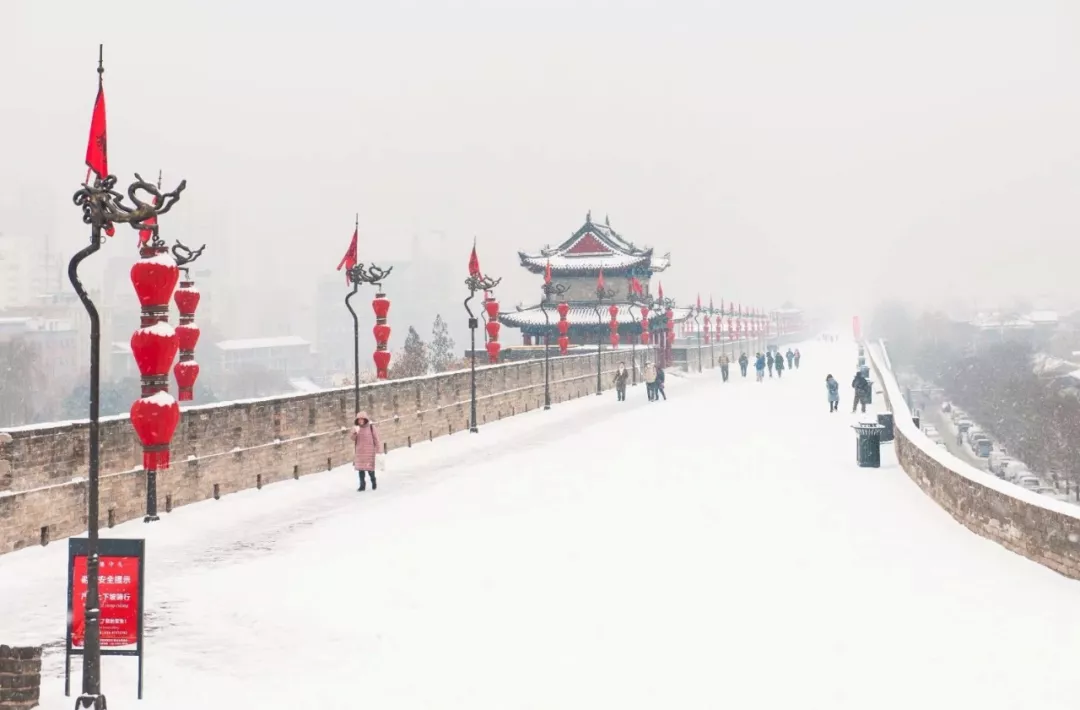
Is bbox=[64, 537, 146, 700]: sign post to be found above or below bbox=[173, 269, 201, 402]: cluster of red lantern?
below

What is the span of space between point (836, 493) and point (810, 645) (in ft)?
26.8

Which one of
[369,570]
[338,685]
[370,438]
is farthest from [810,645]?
[370,438]

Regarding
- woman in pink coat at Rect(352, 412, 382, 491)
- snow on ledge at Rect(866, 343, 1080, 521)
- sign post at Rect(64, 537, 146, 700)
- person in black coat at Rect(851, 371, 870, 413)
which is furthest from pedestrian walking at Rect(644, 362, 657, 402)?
sign post at Rect(64, 537, 146, 700)

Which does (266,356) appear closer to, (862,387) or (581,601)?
(862,387)

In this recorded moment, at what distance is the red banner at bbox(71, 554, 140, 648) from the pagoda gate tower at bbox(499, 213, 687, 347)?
4957 centimetres

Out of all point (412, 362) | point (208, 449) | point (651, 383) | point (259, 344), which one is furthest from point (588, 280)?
point (259, 344)

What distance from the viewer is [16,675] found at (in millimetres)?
6492

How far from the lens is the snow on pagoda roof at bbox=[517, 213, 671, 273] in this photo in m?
60.8

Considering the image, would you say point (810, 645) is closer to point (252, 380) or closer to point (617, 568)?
point (617, 568)

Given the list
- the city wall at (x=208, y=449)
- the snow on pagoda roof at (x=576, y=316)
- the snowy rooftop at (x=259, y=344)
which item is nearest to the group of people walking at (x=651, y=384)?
the city wall at (x=208, y=449)

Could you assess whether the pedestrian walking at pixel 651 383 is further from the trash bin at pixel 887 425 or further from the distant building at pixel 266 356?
the distant building at pixel 266 356

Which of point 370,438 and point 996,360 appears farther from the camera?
point 996,360

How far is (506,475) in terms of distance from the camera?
18219 millimetres

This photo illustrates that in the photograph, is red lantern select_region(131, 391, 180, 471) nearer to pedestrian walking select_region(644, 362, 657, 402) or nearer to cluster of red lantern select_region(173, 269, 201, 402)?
cluster of red lantern select_region(173, 269, 201, 402)
